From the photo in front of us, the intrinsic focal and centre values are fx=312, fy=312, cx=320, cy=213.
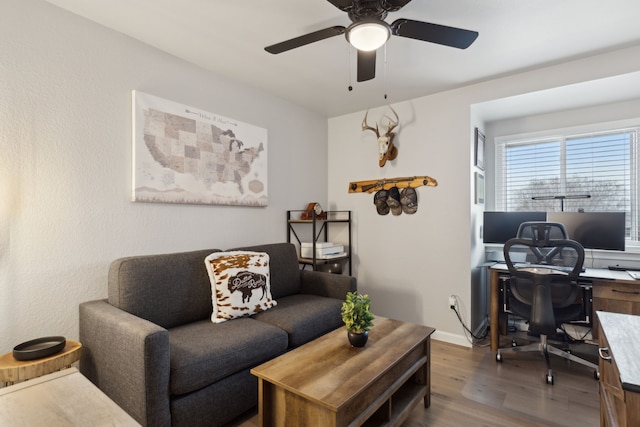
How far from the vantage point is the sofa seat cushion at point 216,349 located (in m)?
1.58

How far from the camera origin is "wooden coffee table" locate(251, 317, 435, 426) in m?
1.29

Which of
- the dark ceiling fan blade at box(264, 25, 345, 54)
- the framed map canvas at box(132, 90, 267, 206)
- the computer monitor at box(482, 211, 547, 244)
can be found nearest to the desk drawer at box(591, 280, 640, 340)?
the computer monitor at box(482, 211, 547, 244)

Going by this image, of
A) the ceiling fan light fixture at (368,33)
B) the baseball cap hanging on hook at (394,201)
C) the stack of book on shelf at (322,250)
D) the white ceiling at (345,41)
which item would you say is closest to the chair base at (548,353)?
the baseball cap hanging on hook at (394,201)

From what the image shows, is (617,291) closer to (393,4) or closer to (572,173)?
(572,173)

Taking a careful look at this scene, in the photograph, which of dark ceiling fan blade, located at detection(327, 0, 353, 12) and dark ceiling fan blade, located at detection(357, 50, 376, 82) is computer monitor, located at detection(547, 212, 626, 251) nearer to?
dark ceiling fan blade, located at detection(357, 50, 376, 82)

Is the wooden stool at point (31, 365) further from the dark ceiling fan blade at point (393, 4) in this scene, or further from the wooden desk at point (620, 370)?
the dark ceiling fan blade at point (393, 4)

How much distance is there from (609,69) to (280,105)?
9.17ft

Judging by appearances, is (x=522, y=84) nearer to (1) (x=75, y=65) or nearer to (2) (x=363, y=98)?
(2) (x=363, y=98)

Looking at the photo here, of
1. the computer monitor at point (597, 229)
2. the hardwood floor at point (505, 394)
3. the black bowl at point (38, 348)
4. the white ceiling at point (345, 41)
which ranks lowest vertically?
the hardwood floor at point (505, 394)

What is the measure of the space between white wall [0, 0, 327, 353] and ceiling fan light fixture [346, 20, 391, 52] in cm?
157

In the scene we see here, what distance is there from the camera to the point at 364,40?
1.56 m

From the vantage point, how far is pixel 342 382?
1.37 m

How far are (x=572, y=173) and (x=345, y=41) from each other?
269 centimetres

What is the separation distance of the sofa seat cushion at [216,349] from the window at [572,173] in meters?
2.97
